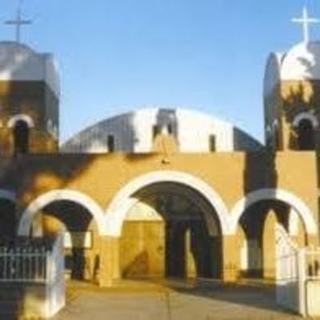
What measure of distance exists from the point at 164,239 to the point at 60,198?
226 inches

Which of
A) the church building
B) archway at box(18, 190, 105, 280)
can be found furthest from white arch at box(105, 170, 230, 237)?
archway at box(18, 190, 105, 280)

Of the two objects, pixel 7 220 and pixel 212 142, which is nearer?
pixel 7 220

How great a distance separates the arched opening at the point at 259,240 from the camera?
A: 33.8m

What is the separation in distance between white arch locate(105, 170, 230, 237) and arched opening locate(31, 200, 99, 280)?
10.8 feet

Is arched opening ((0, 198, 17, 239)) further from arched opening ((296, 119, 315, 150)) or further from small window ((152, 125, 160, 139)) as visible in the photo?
arched opening ((296, 119, 315, 150))

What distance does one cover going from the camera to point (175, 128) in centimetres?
3803

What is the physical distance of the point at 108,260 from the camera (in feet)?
97.5

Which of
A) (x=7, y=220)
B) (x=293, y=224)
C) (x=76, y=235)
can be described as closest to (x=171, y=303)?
(x=293, y=224)

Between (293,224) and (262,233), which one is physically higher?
(293,224)

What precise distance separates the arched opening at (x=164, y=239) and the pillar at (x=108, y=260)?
148 inches

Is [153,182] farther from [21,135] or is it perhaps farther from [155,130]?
[155,130]

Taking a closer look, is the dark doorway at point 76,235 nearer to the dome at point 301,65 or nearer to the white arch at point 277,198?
the white arch at point 277,198

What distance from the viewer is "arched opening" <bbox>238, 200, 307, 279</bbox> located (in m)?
33.8

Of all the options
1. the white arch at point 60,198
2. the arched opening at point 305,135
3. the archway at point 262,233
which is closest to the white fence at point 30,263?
the white arch at point 60,198
